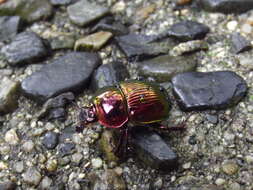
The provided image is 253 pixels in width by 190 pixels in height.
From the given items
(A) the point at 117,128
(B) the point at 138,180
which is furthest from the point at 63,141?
(B) the point at 138,180

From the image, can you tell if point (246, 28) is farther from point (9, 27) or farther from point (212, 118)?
point (9, 27)

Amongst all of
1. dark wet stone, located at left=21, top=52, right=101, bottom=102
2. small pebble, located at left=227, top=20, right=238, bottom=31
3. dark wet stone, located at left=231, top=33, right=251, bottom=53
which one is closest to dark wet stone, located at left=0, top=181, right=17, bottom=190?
dark wet stone, located at left=21, top=52, right=101, bottom=102

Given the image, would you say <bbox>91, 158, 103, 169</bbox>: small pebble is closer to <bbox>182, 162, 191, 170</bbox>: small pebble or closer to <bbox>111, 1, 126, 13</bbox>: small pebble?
<bbox>182, 162, 191, 170</bbox>: small pebble

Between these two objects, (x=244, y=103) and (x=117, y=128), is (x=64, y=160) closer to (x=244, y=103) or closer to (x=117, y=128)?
(x=117, y=128)

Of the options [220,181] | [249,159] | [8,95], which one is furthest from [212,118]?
[8,95]

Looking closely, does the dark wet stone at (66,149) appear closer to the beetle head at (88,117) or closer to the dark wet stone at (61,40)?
the beetle head at (88,117)

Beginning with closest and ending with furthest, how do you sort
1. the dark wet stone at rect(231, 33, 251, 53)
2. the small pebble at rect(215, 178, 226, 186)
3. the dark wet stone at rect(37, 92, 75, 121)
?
the small pebble at rect(215, 178, 226, 186), the dark wet stone at rect(37, 92, 75, 121), the dark wet stone at rect(231, 33, 251, 53)
